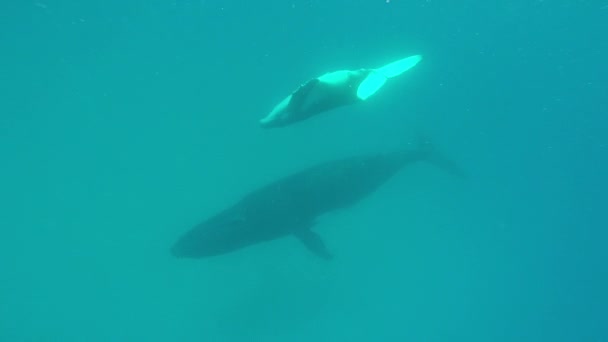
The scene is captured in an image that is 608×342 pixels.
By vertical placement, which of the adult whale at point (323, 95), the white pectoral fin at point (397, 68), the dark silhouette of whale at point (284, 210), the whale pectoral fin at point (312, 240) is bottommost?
the adult whale at point (323, 95)

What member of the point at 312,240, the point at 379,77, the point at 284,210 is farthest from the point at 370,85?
the point at 312,240

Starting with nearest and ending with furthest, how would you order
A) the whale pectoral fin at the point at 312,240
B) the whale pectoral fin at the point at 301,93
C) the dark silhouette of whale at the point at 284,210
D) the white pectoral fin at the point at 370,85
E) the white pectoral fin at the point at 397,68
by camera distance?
the whale pectoral fin at the point at 301,93 < the white pectoral fin at the point at 370,85 < the white pectoral fin at the point at 397,68 < the dark silhouette of whale at the point at 284,210 < the whale pectoral fin at the point at 312,240

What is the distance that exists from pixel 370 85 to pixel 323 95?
506 millimetres

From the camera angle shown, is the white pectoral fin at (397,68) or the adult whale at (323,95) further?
the white pectoral fin at (397,68)

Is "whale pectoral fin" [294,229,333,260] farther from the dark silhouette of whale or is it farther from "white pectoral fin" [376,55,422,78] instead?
"white pectoral fin" [376,55,422,78]

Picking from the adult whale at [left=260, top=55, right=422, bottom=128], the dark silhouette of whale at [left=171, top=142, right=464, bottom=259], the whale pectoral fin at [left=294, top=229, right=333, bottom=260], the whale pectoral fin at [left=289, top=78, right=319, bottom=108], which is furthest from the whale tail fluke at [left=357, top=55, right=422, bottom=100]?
the whale pectoral fin at [left=294, top=229, right=333, bottom=260]

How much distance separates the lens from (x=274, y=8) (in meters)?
22.6

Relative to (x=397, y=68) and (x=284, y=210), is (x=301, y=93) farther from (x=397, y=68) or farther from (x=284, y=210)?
(x=284, y=210)

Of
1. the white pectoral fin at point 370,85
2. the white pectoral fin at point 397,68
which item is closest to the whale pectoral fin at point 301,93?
the white pectoral fin at point 370,85

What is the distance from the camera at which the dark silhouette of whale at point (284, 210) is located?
1215 centimetres

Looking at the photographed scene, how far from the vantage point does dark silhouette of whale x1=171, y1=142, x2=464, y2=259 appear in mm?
12148

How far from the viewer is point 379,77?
4.98m

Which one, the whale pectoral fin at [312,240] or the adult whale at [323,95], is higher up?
the whale pectoral fin at [312,240]

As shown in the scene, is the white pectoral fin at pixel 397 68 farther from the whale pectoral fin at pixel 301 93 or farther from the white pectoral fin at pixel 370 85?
the whale pectoral fin at pixel 301 93
